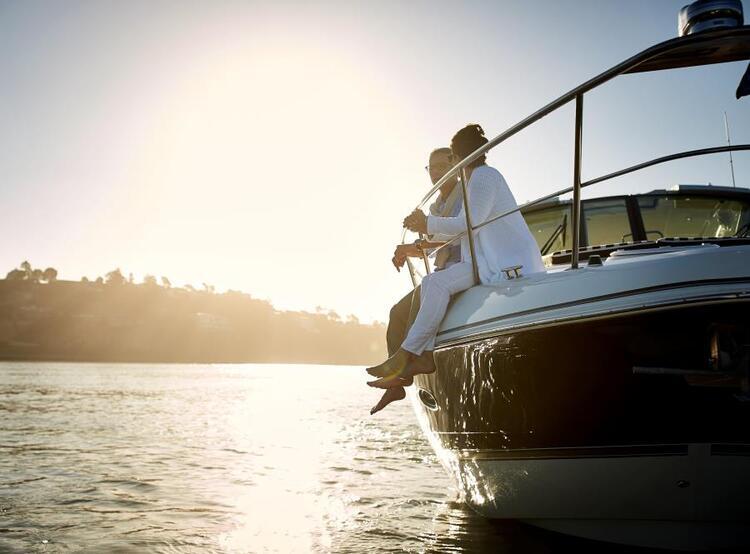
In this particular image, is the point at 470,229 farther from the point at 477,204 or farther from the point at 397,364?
the point at 397,364

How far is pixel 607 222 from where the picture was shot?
5316 millimetres

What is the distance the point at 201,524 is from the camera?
417cm

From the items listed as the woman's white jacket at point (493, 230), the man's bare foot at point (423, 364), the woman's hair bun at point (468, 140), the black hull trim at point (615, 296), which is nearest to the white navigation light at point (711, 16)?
the black hull trim at point (615, 296)

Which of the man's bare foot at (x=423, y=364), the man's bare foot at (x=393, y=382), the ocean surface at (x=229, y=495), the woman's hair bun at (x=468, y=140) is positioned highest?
the woman's hair bun at (x=468, y=140)

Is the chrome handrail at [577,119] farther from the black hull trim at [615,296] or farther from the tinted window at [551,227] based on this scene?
the tinted window at [551,227]

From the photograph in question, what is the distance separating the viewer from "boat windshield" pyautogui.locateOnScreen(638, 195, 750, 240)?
17.4 feet

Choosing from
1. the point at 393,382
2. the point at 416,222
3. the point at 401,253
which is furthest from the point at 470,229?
the point at 401,253

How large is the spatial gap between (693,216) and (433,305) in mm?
3354

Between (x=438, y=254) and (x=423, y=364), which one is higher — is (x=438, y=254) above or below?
above

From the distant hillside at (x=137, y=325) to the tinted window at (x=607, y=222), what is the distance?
100457 millimetres

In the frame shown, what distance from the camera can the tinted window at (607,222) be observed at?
17.3 feet

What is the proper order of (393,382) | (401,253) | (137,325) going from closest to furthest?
(393,382) → (401,253) → (137,325)

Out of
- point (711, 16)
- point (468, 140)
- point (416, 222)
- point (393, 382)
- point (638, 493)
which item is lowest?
point (638, 493)

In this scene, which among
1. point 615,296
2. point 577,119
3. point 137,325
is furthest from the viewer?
point 137,325
